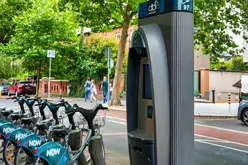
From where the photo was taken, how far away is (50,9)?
2680 cm

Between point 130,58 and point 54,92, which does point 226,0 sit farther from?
point 54,92

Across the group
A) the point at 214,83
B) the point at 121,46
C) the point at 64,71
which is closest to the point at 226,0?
the point at 121,46

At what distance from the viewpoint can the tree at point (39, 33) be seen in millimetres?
26266

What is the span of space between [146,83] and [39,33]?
2387 centimetres

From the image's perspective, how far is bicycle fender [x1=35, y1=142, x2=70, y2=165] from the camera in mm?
4238

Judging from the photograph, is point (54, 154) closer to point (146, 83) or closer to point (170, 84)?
point (146, 83)

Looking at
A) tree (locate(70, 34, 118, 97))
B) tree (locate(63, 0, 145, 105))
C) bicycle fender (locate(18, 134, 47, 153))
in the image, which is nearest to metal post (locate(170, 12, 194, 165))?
bicycle fender (locate(18, 134, 47, 153))

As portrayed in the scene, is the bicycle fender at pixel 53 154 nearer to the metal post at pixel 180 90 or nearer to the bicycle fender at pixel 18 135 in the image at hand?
the bicycle fender at pixel 18 135

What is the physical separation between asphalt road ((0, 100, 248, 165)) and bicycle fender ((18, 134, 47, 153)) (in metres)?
1.89

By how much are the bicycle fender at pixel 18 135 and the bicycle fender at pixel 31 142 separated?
24cm

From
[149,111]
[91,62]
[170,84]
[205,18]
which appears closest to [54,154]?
[149,111]

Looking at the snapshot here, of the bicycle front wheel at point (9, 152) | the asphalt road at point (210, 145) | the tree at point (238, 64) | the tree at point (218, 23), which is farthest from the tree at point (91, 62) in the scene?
the tree at point (238, 64)

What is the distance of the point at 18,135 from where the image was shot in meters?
5.40

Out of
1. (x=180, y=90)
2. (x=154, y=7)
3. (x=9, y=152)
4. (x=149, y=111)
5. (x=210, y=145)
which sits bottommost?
(x=210, y=145)
